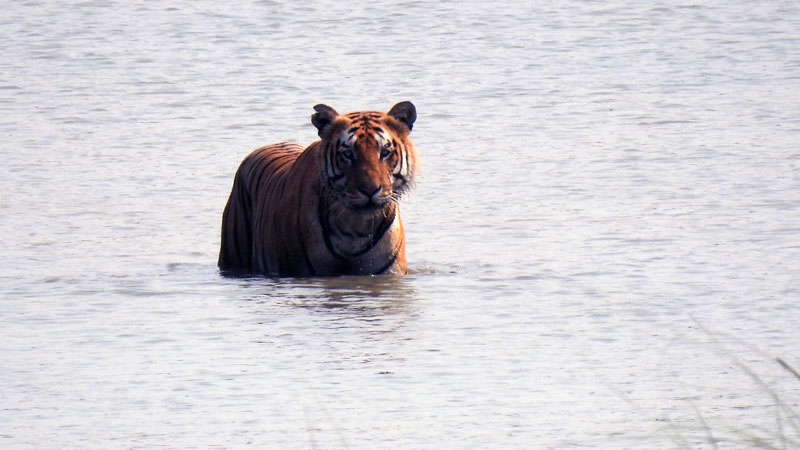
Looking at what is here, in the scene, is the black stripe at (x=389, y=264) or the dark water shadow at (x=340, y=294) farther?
the black stripe at (x=389, y=264)

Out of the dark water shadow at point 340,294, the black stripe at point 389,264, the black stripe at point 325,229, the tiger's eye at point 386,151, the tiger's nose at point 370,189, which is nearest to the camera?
the dark water shadow at point 340,294

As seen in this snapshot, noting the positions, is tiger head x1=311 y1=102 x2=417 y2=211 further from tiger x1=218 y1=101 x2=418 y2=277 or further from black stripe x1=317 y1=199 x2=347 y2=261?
black stripe x1=317 y1=199 x2=347 y2=261

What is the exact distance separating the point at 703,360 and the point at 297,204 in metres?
2.60

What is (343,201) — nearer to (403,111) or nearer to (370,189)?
(370,189)

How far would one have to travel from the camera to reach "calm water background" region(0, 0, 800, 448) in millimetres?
5676

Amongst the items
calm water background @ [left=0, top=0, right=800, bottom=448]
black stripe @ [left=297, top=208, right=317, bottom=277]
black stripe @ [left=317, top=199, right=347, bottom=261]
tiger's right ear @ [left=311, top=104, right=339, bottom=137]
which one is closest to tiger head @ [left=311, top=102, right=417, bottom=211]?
tiger's right ear @ [left=311, top=104, right=339, bottom=137]

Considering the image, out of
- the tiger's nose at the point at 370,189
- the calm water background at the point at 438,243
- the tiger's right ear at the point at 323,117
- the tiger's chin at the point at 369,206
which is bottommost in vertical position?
the calm water background at the point at 438,243

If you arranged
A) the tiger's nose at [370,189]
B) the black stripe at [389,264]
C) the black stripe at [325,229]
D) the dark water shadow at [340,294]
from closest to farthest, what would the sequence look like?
the dark water shadow at [340,294]
the tiger's nose at [370,189]
the black stripe at [325,229]
the black stripe at [389,264]

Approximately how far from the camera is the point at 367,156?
316 inches

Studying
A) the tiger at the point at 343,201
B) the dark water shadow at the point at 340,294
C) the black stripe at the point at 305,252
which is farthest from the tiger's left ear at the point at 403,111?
the dark water shadow at the point at 340,294

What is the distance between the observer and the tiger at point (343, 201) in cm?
808

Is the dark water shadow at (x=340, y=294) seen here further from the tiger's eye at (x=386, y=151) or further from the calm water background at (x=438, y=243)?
the tiger's eye at (x=386, y=151)

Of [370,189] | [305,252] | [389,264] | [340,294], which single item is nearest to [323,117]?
[370,189]

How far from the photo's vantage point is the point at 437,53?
1845 centimetres
